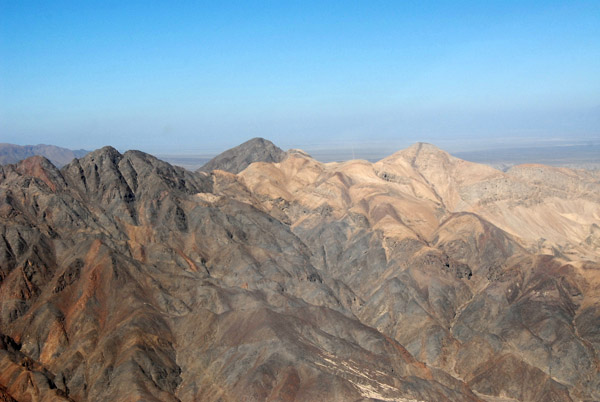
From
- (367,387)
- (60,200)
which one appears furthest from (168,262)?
(367,387)

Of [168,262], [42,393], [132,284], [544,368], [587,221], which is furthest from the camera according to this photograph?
[587,221]

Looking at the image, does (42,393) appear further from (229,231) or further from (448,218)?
(448,218)

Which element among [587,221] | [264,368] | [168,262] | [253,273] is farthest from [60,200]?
[587,221]

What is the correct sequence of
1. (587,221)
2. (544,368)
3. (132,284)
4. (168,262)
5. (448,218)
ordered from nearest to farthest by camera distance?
1. (544,368)
2. (132,284)
3. (168,262)
4. (448,218)
5. (587,221)

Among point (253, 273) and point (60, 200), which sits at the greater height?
point (60, 200)

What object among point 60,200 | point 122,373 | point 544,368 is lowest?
point 544,368

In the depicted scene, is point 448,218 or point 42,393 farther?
point 448,218
